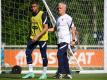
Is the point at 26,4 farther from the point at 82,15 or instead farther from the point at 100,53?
the point at 100,53

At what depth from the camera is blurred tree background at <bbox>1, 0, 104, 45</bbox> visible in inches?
624

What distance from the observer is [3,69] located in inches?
595

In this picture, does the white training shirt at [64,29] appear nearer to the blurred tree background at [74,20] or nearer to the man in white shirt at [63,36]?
→ the man in white shirt at [63,36]

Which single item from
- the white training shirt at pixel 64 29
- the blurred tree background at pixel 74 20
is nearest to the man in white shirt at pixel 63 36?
the white training shirt at pixel 64 29

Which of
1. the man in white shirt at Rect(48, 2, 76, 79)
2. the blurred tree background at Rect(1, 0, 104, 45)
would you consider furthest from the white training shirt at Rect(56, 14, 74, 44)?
the blurred tree background at Rect(1, 0, 104, 45)

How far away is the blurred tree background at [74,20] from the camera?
15.9 m

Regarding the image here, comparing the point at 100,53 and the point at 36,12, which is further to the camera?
the point at 100,53

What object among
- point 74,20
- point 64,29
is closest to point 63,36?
point 64,29

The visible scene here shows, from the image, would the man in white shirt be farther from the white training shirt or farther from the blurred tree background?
the blurred tree background

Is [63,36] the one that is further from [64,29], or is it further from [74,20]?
[74,20]

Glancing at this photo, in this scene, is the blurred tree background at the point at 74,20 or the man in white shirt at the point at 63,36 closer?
the man in white shirt at the point at 63,36

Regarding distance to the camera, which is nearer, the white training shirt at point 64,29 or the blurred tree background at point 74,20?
the white training shirt at point 64,29

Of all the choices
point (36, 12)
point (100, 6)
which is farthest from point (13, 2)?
point (36, 12)

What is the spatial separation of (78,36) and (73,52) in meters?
1.13
